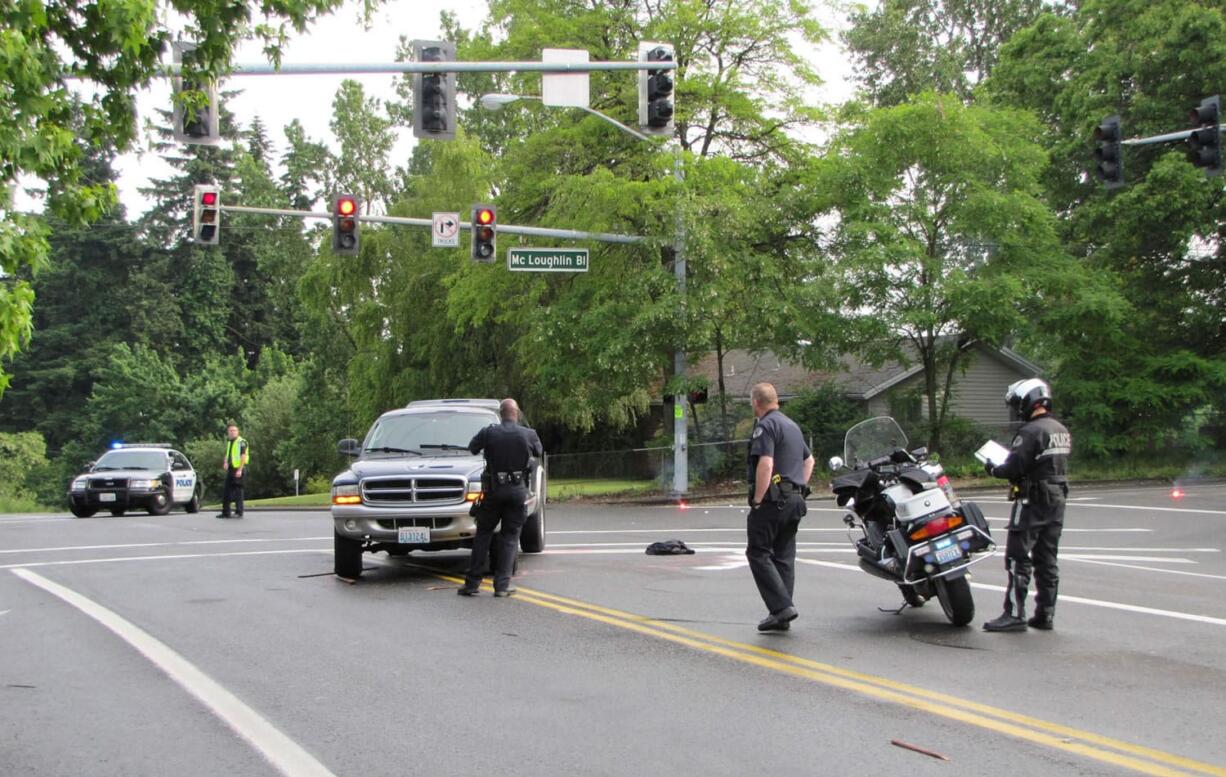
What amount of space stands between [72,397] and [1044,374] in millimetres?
65078

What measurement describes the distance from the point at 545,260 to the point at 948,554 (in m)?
16.0

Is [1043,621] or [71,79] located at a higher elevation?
[71,79]

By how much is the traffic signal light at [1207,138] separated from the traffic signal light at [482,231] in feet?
40.0

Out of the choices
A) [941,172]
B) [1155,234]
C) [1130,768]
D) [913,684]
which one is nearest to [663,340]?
[941,172]

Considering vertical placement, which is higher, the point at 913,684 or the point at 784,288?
the point at 784,288

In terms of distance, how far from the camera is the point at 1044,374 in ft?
140

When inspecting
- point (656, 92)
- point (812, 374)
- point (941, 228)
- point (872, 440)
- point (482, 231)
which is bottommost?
point (872, 440)

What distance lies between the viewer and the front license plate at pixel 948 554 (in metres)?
8.49

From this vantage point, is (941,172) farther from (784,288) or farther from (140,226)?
(140,226)

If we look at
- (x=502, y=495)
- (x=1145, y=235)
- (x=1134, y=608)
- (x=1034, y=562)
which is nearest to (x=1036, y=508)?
(x=1034, y=562)

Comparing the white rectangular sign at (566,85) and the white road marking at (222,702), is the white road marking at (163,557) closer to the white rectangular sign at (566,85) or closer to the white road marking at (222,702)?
the white road marking at (222,702)

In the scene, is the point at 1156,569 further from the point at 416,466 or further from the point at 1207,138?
the point at 416,466

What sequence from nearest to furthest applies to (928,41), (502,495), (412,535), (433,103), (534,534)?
(502,495), (412,535), (433,103), (534,534), (928,41)

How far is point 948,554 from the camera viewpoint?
8492 mm
